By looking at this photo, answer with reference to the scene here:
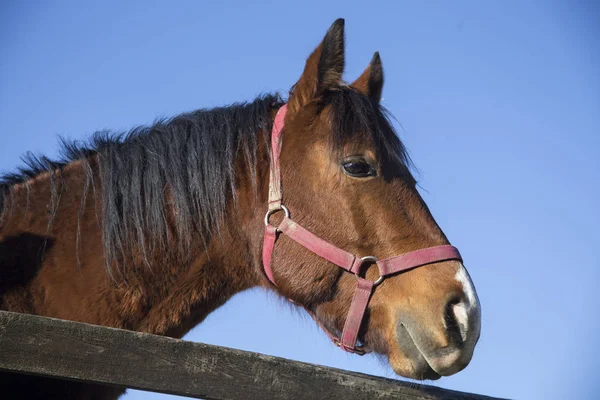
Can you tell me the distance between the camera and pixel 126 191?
3873mm

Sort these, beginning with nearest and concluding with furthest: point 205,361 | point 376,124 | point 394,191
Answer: point 205,361 < point 394,191 < point 376,124

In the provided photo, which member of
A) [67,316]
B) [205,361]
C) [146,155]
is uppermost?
[146,155]

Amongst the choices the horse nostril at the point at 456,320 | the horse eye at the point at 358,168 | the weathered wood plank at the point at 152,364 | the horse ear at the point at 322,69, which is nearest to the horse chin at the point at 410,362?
the horse nostril at the point at 456,320

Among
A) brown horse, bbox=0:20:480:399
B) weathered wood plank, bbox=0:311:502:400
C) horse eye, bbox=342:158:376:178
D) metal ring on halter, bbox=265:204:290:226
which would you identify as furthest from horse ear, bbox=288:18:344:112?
weathered wood plank, bbox=0:311:502:400

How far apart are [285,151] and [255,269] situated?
836 millimetres

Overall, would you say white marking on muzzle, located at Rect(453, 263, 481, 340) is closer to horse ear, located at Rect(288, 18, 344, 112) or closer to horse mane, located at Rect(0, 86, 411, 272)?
horse mane, located at Rect(0, 86, 411, 272)

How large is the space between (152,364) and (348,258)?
1688 mm

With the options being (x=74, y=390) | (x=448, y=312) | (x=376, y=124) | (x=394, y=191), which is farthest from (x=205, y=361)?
(x=376, y=124)

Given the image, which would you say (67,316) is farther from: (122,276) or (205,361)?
(205,361)

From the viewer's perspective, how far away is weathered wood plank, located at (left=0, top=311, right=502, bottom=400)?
2.31m

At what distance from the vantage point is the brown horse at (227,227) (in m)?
3.56

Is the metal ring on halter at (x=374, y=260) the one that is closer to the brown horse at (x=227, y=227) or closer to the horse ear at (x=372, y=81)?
the brown horse at (x=227, y=227)

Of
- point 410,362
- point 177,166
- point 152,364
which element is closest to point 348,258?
point 410,362

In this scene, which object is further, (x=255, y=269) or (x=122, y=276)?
(x=255, y=269)
